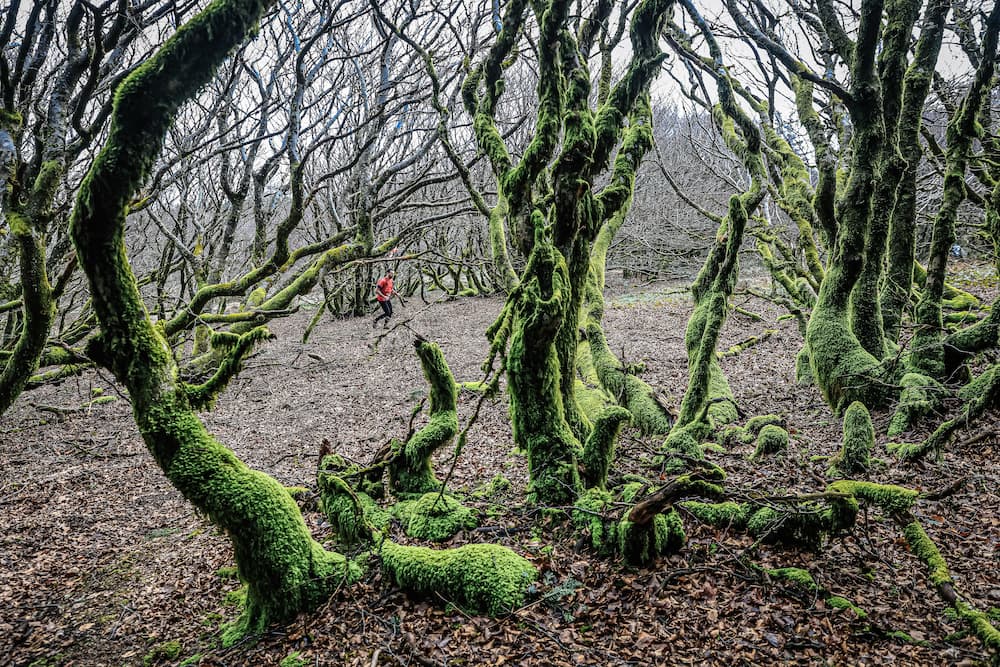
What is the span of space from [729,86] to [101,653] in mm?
9041

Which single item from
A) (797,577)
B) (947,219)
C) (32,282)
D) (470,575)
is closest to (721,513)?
(797,577)

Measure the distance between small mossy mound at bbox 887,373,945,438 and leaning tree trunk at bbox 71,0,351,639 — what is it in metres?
5.67

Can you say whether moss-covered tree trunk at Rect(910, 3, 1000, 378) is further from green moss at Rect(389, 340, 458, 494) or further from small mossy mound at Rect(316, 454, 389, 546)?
small mossy mound at Rect(316, 454, 389, 546)

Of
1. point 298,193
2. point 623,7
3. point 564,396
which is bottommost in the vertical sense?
point 564,396

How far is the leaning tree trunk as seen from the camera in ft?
8.75

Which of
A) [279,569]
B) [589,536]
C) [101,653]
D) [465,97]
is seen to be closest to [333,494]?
[279,569]

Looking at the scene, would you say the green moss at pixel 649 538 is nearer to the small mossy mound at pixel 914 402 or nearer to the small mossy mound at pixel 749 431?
the small mossy mound at pixel 749 431

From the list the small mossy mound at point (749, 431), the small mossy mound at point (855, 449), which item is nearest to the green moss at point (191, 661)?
the small mossy mound at point (855, 449)

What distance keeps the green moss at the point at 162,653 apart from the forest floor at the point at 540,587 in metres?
0.02

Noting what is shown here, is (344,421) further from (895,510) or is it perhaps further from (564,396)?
(895,510)

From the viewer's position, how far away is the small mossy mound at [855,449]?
4.62 meters

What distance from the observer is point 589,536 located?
4074mm

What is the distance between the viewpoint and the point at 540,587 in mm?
3623

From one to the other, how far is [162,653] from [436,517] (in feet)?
7.20
